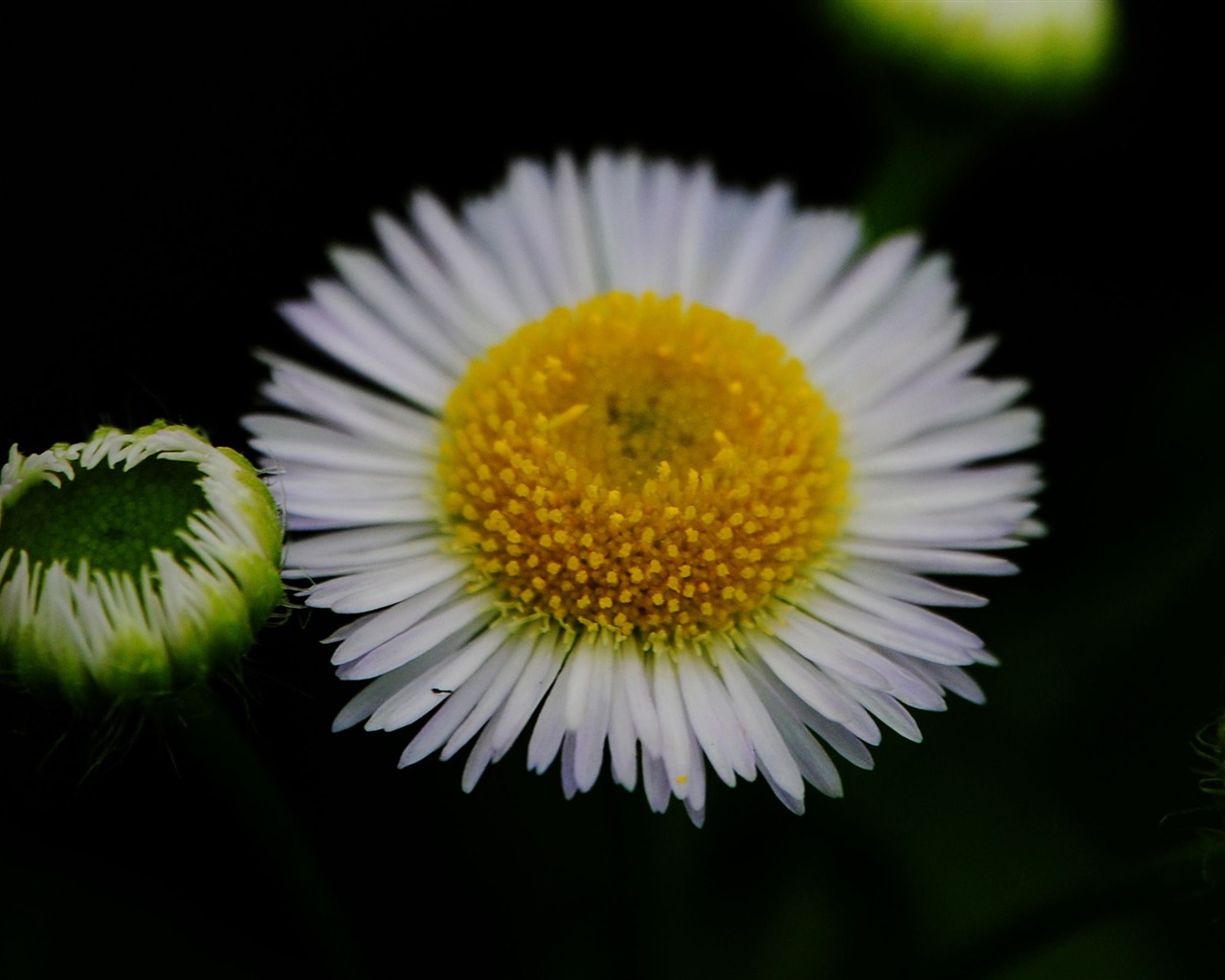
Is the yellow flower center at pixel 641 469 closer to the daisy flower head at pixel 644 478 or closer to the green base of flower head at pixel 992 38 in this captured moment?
the daisy flower head at pixel 644 478

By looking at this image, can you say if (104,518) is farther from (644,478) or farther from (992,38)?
(992,38)

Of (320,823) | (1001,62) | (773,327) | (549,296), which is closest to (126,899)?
(320,823)

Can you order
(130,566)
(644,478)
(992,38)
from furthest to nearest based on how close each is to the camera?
(992,38) < (644,478) < (130,566)

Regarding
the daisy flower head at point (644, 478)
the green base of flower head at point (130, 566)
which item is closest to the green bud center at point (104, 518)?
the green base of flower head at point (130, 566)

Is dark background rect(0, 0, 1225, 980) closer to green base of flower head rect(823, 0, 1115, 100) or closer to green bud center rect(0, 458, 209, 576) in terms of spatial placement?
green base of flower head rect(823, 0, 1115, 100)

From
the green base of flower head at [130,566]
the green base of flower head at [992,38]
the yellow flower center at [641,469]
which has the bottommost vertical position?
the green base of flower head at [130,566]

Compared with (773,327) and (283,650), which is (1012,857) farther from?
(283,650)

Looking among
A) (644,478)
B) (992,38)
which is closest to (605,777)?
(644,478)

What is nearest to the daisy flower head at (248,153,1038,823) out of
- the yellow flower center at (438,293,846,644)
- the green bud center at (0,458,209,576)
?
the yellow flower center at (438,293,846,644)
